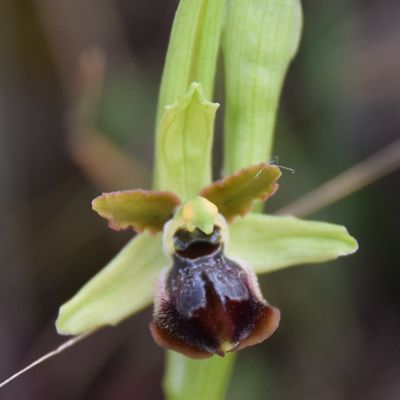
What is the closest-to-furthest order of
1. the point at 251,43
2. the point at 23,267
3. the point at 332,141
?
the point at 251,43
the point at 332,141
the point at 23,267

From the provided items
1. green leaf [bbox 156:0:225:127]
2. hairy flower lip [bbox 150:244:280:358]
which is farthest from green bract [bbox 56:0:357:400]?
hairy flower lip [bbox 150:244:280:358]

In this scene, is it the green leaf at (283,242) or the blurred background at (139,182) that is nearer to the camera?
the green leaf at (283,242)

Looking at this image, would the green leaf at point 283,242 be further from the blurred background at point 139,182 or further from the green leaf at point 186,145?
the blurred background at point 139,182

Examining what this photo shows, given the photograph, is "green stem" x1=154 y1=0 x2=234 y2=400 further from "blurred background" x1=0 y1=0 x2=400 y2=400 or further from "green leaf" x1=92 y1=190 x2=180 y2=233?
"blurred background" x1=0 y1=0 x2=400 y2=400

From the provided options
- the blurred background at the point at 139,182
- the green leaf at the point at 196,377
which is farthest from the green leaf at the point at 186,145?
the blurred background at the point at 139,182

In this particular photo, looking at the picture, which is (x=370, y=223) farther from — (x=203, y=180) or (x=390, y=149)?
(x=203, y=180)

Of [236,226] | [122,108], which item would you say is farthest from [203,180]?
[122,108]
